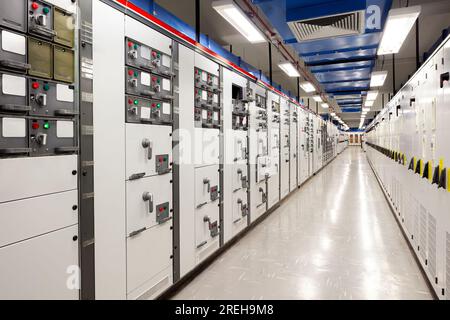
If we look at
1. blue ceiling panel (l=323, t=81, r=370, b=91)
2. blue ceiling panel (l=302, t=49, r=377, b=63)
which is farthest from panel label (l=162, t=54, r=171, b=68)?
blue ceiling panel (l=323, t=81, r=370, b=91)

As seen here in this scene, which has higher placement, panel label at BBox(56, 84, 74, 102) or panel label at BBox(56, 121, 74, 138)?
panel label at BBox(56, 84, 74, 102)

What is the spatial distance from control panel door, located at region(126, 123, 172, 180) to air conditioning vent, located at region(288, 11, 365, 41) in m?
2.64

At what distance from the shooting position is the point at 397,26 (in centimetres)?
355

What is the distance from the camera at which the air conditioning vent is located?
12.9ft

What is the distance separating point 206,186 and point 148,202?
3.52 feet

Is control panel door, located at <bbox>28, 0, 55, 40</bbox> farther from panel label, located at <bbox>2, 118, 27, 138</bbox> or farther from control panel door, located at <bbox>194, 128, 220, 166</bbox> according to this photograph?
control panel door, located at <bbox>194, 128, 220, 166</bbox>

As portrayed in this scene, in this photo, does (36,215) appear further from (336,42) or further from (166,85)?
(336,42)

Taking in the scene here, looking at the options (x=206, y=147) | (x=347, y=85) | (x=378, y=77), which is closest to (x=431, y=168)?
(x=206, y=147)

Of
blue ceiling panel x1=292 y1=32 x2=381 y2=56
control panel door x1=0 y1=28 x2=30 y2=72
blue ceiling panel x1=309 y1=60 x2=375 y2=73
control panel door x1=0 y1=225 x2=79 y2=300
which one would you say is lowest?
control panel door x1=0 y1=225 x2=79 y2=300

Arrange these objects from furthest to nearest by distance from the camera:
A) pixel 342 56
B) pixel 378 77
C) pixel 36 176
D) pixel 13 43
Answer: pixel 378 77
pixel 342 56
pixel 36 176
pixel 13 43

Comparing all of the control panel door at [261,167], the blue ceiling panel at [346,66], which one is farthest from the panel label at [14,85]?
the blue ceiling panel at [346,66]

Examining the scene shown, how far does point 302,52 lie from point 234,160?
3.24m

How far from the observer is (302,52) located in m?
6.14

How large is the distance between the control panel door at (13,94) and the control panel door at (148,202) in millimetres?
912
